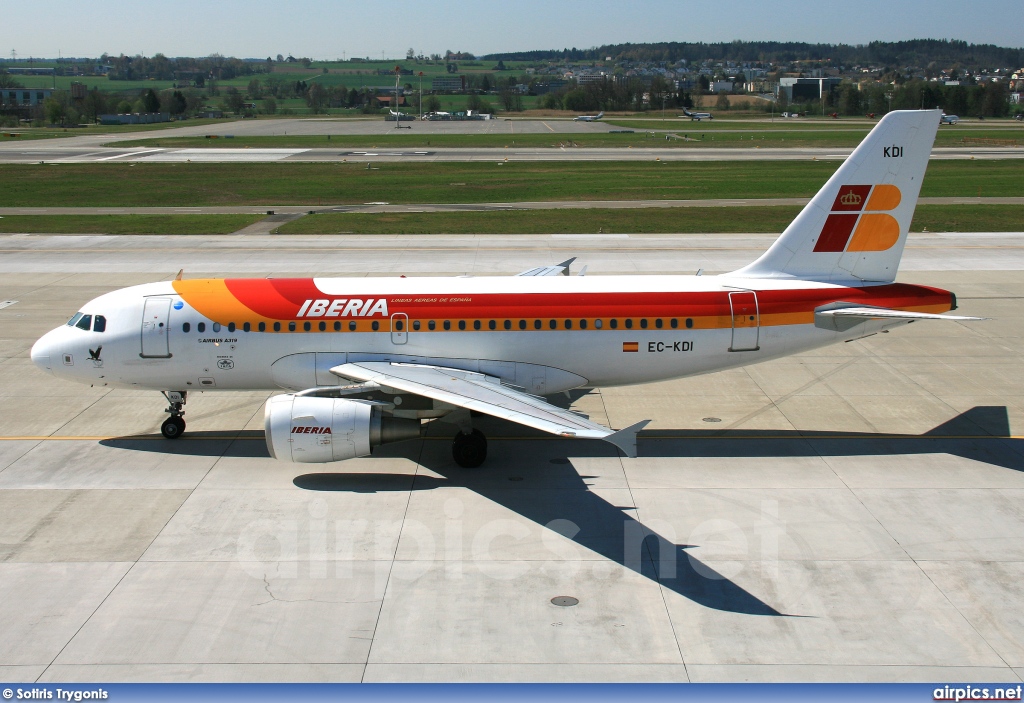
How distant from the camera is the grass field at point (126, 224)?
5434cm

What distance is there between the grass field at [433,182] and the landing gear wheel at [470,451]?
46.1 m

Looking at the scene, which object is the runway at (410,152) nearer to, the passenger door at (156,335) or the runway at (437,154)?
the runway at (437,154)

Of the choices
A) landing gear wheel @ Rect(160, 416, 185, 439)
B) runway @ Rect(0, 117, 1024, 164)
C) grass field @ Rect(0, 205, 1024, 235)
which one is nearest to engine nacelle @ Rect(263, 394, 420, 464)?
landing gear wheel @ Rect(160, 416, 185, 439)

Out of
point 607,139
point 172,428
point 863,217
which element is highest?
point 607,139

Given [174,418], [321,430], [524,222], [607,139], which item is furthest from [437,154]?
[321,430]

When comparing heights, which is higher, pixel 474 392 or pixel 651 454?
pixel 474 392

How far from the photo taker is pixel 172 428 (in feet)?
75.1

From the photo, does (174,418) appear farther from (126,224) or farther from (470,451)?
(126,224)

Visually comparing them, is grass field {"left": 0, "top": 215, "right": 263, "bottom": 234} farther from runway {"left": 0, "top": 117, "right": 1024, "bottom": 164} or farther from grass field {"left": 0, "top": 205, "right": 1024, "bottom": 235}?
runway {"left": 0, "top": 117, "right": 1024, "bottom": 164}

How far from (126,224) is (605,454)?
44.9m

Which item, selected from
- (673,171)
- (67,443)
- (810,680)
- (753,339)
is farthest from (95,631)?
(673,171)

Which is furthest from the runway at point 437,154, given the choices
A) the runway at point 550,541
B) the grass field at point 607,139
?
the runway at point 550,541

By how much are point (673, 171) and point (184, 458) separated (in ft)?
225

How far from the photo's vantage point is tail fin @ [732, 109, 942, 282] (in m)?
22.4
